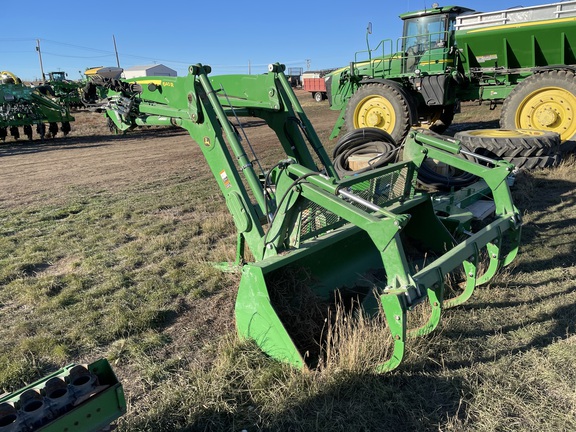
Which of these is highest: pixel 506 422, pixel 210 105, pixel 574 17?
pixel 574 17

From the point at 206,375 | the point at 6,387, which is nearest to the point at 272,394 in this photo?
the point at 206,375

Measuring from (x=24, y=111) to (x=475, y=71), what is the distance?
16685 millimetres

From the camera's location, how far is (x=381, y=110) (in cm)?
1098

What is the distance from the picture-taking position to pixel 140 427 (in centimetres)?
267

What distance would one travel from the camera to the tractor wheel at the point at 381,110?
34.7 ft

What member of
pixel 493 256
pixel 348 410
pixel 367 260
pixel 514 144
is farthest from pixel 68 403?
pixel 514 144

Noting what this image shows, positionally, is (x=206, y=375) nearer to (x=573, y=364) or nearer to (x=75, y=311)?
(x=75, y=311)

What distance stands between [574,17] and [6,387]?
11.4m

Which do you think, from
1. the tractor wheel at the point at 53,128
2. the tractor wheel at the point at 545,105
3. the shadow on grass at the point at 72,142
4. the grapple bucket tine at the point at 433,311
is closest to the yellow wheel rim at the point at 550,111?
the tractor wheel at the point at 545,105

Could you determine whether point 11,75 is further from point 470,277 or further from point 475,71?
point 470,277

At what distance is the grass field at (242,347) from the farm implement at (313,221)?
20 centimetres

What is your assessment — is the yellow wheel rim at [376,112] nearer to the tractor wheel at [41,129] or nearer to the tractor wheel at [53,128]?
the tractor wheel at [41,129]

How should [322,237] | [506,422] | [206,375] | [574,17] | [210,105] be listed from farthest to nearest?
[574,17] < [210,105] < [322,237] < [206,375] < [506,422]

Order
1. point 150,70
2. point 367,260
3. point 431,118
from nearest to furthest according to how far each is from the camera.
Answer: point 367,260
point 431,118
point 150,70
